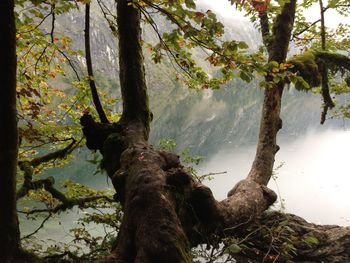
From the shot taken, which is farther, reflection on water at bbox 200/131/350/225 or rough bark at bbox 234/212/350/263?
reflection on water at bbox 200/131/350/225

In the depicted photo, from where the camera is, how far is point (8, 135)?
3338 mm

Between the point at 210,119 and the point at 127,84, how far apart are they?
141 m

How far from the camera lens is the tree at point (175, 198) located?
10.7 ft

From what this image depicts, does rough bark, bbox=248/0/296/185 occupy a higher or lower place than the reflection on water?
higher

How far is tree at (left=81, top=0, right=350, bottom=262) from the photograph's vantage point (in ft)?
10.7

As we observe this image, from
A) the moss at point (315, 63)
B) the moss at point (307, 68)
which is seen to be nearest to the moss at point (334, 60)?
the moss at point (315, 63)

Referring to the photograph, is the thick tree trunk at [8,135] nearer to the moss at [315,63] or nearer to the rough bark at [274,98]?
the rough bark at [274,98]

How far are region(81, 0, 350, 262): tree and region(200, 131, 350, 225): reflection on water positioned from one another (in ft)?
59.2

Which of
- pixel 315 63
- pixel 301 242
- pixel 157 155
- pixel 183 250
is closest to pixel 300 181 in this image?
pixel 315 63

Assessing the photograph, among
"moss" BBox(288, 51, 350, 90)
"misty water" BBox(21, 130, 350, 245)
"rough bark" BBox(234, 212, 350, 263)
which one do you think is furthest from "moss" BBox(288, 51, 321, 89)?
"misty water" BBox(21, 130, 350, 245)

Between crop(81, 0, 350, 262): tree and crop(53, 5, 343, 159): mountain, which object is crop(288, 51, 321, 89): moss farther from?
crop(53, 5, 343, 159): mountain

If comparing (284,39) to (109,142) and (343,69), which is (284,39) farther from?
(109,142)

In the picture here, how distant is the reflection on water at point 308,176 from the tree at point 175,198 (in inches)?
710

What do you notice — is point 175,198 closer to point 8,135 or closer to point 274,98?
point 8,135
